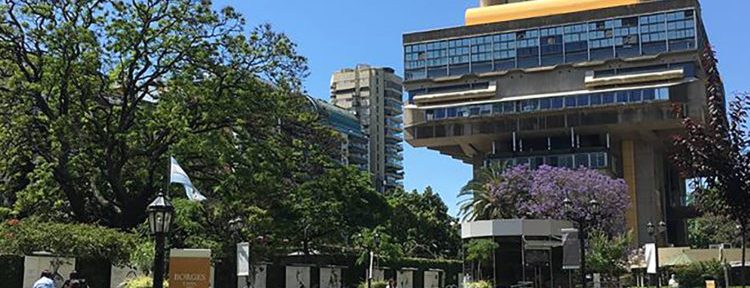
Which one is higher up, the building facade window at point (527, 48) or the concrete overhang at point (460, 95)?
the building facade window at point (527, 48)

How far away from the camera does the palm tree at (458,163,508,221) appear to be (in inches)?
2549

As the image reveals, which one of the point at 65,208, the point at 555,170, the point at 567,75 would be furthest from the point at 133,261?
the point at 567,75

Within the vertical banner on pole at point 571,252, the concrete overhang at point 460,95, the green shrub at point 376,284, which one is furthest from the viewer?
the concrete overhang at point 460,95

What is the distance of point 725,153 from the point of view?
598 inches

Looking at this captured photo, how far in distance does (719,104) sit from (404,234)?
5426 centimetres

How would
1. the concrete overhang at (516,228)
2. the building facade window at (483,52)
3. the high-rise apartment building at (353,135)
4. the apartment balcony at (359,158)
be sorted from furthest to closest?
the apartment balcony at (359,158), the high-rise apartment building at (353,135), the building facade window at (483,52), the concrete overhang at (516,228)

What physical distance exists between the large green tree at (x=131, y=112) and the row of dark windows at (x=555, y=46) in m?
50.1

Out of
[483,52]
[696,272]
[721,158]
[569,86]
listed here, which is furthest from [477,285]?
[483,52]

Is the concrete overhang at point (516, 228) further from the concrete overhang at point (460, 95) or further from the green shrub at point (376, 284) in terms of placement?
the concrete overhang at point (460, 95)

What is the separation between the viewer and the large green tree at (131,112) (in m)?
32.2

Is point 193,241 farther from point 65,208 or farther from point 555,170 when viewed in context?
point 555,170

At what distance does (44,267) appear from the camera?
1029 inches

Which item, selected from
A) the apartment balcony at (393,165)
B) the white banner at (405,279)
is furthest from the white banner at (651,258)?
the apartment balcony at (393,165)

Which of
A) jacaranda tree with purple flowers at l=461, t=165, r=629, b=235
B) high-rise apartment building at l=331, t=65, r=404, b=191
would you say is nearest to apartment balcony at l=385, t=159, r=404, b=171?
high-rise apartment building at l=331, t=65, r=404, b=191
